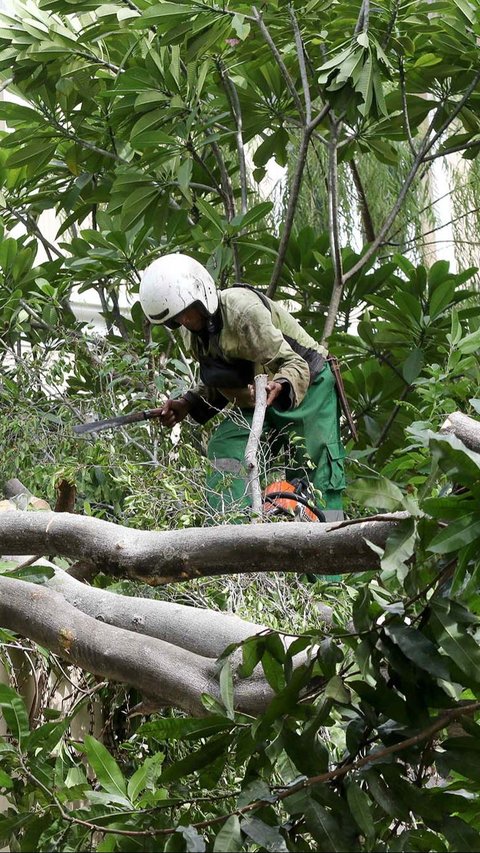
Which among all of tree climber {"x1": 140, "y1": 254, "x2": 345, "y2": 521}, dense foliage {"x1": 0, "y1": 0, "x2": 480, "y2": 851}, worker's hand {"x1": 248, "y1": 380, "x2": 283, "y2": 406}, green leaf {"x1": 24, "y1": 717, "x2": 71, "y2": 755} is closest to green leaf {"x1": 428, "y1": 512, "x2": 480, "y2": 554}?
dense foliage {"x1": 0, "y1": 0, "x2": 480, "y2": 851}

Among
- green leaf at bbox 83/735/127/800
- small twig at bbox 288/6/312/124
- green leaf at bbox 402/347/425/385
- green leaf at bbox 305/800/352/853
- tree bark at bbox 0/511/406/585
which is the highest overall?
small twig at bbox 288/6/312/124

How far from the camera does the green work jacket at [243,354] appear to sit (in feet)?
13.1

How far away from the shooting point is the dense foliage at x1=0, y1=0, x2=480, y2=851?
1680 mm

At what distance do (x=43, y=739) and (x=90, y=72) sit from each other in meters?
3.84

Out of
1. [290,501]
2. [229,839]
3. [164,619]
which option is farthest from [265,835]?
[290,501]

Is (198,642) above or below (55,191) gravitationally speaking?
below

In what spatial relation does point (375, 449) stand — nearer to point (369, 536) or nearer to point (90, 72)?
point (90, 72)

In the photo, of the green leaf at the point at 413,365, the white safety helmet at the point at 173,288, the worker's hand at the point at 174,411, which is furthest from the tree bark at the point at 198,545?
the green leaf at the point at 413,365

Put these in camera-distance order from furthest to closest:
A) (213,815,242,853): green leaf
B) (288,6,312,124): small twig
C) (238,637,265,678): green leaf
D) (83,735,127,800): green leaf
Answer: (288,6,312,124): small twig
(83,735,127,800): green leaf
(238,637,265,678): green leaf
(213,815,242,853): green leaf

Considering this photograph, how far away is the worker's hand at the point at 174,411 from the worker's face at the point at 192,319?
0.26 m

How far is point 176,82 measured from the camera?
4.74 m

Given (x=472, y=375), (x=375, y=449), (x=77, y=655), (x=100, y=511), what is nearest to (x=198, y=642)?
(x=77, y=655)

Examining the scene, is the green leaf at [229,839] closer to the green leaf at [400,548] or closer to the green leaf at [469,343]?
the green leaf at [400,548]

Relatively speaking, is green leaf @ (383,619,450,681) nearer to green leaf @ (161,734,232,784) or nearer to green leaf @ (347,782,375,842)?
green leaf @ (347,782,375,842)
